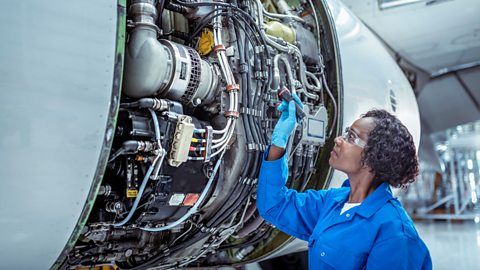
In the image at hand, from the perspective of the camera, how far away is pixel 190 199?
2.20 m

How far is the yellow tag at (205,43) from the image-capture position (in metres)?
2.33

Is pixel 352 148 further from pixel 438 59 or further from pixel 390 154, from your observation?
pixel 438 59

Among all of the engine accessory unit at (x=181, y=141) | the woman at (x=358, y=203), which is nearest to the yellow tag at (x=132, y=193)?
the engine accessory unit at (x=181, y=141)

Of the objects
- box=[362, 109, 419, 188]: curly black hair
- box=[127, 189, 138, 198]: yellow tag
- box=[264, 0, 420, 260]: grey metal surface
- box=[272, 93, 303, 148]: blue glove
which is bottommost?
box=[127, 189, 138, 198]: yellow tag

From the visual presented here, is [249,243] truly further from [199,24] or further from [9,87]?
[9,87]

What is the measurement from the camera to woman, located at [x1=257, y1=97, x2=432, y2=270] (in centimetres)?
183

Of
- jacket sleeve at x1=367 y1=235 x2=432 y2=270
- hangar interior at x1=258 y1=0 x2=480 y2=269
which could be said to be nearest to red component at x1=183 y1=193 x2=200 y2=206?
jacket sleeve at x1=367 y1=235 x2=432 y2=270

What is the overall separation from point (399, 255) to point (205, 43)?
133 cm

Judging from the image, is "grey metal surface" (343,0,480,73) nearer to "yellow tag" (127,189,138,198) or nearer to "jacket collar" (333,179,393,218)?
"jacket collar" (333,179,393,218)

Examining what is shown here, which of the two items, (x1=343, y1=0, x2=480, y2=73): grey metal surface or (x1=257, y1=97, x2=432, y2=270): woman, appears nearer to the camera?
(x1=257, y1=97, x2=432, y2=270): woman

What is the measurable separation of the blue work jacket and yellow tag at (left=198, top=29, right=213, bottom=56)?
646 millimetres

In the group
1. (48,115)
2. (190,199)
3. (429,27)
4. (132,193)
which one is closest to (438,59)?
(429,27)

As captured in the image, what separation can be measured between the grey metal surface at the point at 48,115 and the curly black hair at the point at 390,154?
114cm

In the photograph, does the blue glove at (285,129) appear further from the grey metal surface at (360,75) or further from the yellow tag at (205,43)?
the grey metal surface at (360,75)
